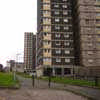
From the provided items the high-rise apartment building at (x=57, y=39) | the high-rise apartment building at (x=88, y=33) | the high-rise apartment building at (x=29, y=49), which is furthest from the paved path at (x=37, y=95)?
the high-rise apartment building at (x=29, y=49)

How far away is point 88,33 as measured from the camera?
59250 millimetres

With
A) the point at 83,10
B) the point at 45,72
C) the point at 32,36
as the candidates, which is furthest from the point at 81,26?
the point at 32,36

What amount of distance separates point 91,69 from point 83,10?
20309 mm

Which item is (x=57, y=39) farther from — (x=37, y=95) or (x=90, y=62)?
(x=37, y=95)

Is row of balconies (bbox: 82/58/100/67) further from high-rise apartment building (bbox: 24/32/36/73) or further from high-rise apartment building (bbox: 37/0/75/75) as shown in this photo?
high-rise apartment building (bbox: 24/32/36/73)

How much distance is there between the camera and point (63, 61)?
5903cm

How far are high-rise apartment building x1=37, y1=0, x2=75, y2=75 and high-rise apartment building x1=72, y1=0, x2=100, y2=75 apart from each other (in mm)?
3168

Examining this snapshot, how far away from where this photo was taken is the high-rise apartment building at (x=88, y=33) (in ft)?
191

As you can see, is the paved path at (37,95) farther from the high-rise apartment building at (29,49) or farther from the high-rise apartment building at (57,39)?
the high-rise apartment building at (29,49)

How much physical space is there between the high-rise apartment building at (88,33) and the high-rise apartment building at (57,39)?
3168mm

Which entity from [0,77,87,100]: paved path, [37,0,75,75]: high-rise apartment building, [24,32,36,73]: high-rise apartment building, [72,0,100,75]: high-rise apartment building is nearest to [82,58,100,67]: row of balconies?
[72,0,100,75]: high-rise apartment building

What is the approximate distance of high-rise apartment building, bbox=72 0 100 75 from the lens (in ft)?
191

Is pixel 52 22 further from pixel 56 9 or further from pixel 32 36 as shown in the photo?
pixel 32 36

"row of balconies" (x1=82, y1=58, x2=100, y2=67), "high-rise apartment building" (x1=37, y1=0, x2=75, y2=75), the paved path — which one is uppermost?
"high-rise apartment building" (x1=37, y1=0, x2=75, y2=75)
